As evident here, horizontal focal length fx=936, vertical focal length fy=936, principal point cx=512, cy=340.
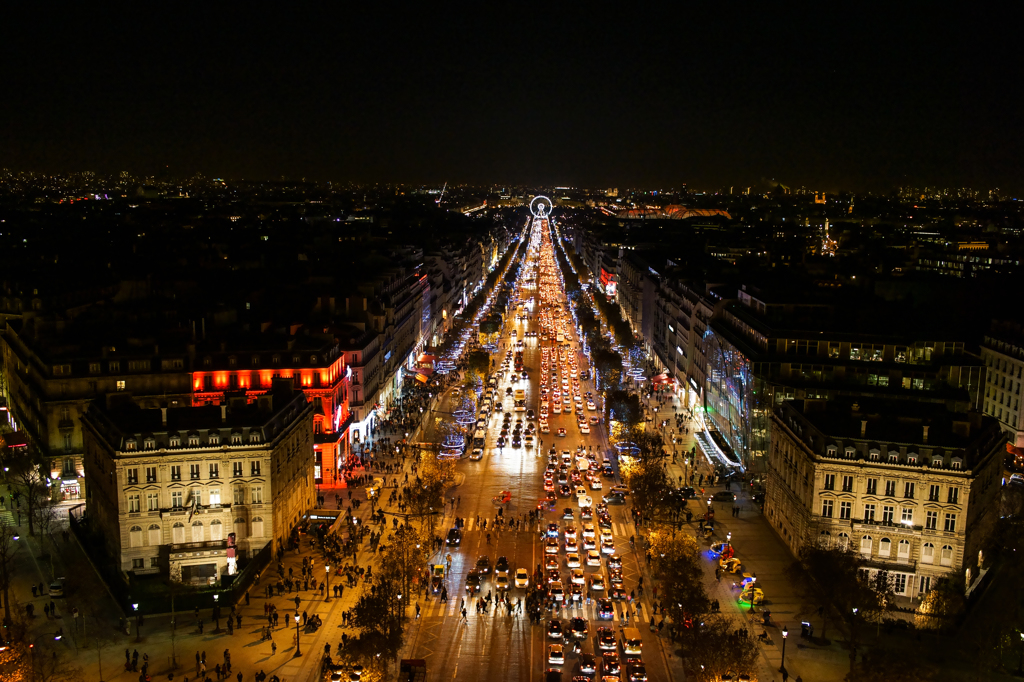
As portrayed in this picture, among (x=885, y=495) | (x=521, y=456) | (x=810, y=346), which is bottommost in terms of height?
(x=521, y=456)

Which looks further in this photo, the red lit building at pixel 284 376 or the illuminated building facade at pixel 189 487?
the red lit building at pixel 284 376

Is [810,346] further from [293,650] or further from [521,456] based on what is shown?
[293,650]

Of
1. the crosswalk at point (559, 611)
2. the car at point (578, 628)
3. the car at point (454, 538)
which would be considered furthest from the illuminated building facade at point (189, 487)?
the car at point (578, 628)

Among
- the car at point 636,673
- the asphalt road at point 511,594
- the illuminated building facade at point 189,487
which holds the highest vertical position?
the illuminated building facade at point 189,487

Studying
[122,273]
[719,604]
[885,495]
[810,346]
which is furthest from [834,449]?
[122,273]

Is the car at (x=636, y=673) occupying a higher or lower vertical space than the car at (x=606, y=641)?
higher

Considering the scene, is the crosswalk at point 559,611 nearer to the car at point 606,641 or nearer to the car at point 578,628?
the car at point 578,628
